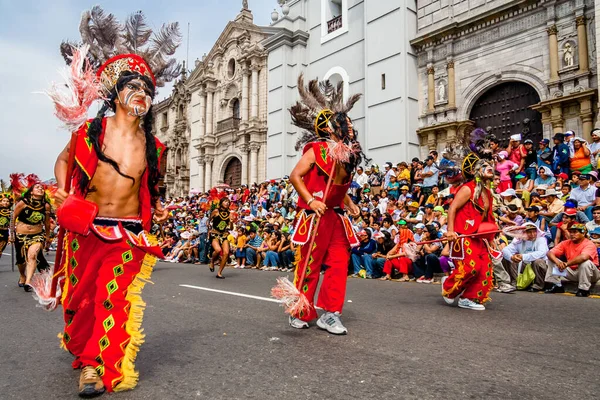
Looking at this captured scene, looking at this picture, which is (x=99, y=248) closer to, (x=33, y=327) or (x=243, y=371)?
(x=243, y=371)

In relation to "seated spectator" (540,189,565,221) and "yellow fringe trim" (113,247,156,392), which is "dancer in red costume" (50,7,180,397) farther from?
"seated spectator" (540,189,565,221)

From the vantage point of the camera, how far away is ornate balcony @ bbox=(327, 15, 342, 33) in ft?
74.0

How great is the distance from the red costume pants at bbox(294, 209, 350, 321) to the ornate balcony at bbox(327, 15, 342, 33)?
20.2m

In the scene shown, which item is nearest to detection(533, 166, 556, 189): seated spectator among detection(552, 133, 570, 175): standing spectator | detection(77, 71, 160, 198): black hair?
detection(552, 133, 570, 175): standing spectator

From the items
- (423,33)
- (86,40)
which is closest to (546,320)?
(86,40)

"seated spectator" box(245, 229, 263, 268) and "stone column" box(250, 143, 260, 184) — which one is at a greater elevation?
A: "stone column" box(250, 143, 260, 184)

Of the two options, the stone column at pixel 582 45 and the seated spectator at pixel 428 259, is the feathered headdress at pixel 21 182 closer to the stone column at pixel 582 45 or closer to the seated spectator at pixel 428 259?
the seated spectator at pixel 428 259

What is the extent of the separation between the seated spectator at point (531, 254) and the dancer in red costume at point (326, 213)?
15.2ft

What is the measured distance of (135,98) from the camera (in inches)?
132

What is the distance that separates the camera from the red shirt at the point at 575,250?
23.5 feet

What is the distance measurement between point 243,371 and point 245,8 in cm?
3272

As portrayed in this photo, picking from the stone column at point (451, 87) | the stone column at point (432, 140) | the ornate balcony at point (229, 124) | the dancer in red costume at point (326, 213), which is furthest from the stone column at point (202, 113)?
the dancer in red costume at point (326, 213)

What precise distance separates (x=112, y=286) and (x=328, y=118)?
269 centimetres

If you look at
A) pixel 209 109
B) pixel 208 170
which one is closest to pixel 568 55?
pixel 208 170
